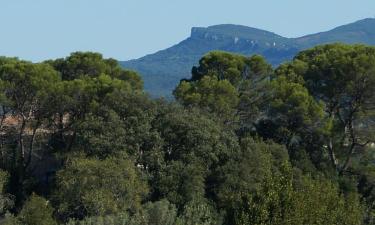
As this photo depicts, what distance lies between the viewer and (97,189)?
24.8 m

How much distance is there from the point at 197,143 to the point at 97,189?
18.7 ft

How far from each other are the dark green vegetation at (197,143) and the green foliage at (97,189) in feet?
0.14

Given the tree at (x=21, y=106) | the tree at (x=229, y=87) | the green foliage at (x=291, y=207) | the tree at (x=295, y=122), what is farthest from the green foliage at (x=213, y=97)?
the green foliage at (x=291, y=207)

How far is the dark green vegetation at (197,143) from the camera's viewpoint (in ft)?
81.3

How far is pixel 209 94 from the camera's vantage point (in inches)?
1329

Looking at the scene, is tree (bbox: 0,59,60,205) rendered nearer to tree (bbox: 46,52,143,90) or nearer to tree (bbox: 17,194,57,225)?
tree (bbox: 46,52,143,90)

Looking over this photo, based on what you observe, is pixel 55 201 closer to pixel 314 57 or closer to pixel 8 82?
pixel 8 82

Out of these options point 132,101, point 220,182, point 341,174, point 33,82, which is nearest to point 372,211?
point 341,174

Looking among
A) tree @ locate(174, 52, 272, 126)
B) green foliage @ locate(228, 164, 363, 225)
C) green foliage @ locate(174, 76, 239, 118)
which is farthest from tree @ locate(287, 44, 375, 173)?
green foliage @ locate(228, 164, 363, 225)

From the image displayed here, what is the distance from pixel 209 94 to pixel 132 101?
4.92 meters

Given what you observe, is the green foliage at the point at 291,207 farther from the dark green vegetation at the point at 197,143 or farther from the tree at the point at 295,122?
the tree at the point at 295,122

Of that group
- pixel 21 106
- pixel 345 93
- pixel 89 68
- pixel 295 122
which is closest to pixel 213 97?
pixel 295 122

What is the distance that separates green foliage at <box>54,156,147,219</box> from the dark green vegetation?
0.04 m

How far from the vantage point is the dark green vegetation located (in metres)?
24.8
